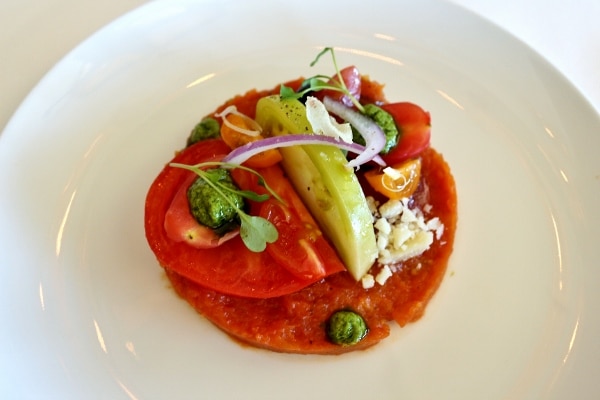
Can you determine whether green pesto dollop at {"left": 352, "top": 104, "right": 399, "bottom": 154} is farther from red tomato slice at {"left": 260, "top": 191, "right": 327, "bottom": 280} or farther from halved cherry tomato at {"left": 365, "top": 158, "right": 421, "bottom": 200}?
red tomato slice at {"left": 260, "top": 191, "right": 327, "bottom": 280}

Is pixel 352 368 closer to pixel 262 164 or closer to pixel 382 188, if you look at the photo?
pixel 382 188

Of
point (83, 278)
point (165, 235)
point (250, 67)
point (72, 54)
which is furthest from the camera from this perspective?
point (250, 67)

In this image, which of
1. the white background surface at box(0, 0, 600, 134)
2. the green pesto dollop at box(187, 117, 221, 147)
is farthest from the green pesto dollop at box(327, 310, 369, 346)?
the white background surface at box(0, 0, 600, 134)

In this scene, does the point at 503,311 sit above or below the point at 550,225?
below

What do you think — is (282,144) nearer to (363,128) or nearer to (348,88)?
(363,128)

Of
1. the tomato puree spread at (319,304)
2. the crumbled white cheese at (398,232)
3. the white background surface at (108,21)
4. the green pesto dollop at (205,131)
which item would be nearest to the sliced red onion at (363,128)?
the crumbled white cheese at (398,232)

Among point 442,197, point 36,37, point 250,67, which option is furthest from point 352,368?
point 36,37
